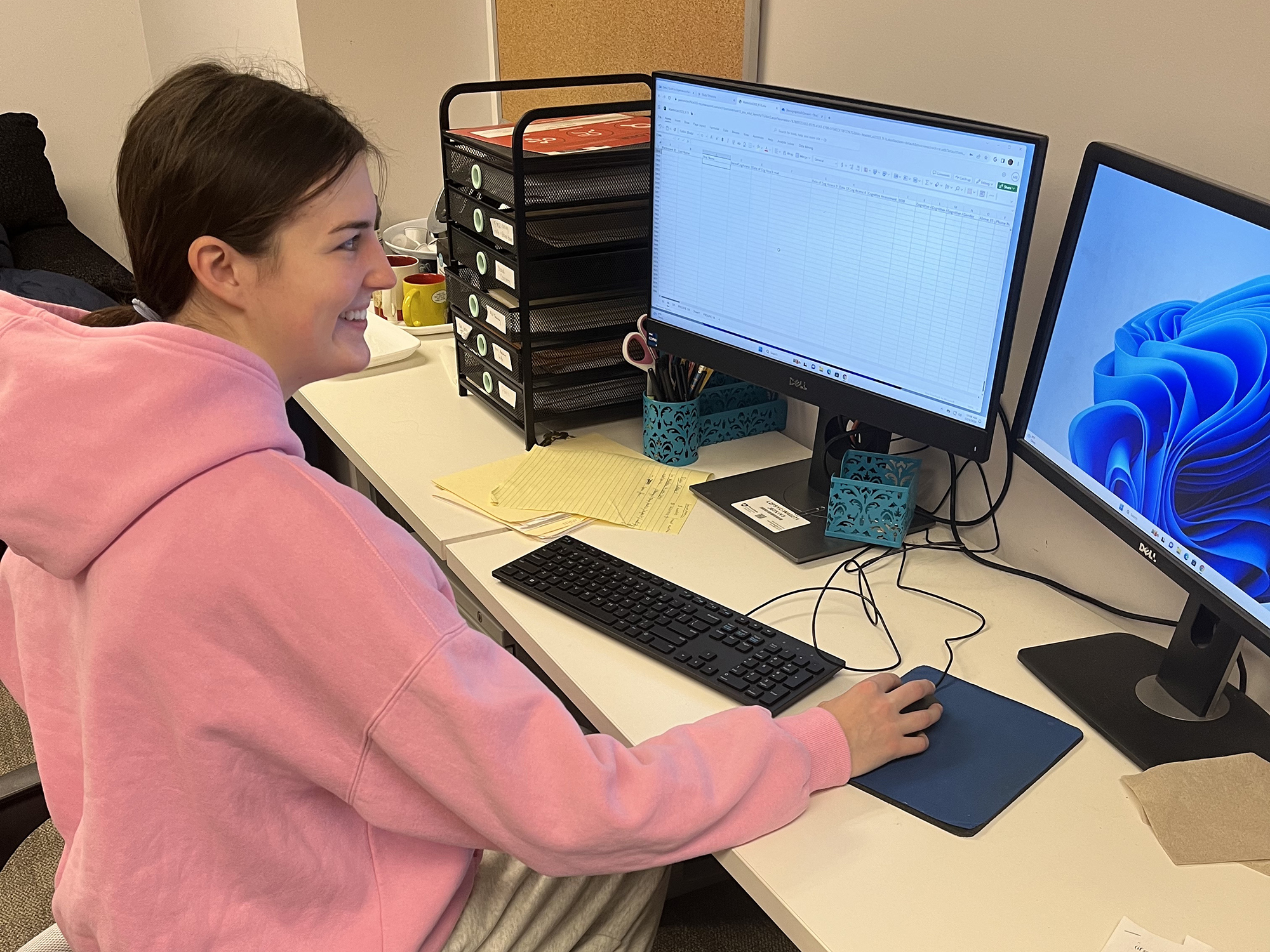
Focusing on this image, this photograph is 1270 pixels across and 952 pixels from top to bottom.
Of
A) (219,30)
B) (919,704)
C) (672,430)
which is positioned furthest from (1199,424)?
(219,30)

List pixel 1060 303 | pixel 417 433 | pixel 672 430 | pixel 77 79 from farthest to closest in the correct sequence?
pixel 77 79 → pixel 417 433 → pixel 672 430 → pixel 1060 303

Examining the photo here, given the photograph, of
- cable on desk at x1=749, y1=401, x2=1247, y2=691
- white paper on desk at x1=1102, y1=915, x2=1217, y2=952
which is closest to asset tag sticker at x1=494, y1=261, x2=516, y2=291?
cable on desk at x1=749, y1=401, x2=1247, y2=691

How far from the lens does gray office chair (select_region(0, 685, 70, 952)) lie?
3.18 ft

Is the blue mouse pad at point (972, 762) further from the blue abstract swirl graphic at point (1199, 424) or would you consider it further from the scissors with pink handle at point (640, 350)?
the scissors with pink handle at point (640, 350)

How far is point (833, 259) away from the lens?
1202 millimetres

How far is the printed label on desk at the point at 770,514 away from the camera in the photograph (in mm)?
1298

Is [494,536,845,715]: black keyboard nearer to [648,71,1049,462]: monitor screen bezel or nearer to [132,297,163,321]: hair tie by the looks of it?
[648,71,1049,462]: monitor screen bezel

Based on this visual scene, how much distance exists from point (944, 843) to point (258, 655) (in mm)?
526

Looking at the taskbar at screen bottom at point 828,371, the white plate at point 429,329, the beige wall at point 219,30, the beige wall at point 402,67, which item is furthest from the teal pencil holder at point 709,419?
the beige wall at point 219,30

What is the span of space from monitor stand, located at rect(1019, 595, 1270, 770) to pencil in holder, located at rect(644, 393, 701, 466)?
56 cm

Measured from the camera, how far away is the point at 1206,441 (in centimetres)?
→ 87

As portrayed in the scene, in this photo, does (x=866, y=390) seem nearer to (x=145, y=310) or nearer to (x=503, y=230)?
(x=503, y=230)

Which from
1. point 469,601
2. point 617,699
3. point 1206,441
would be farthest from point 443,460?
point 1206,441

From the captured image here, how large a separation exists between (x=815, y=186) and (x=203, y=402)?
0.72 m
